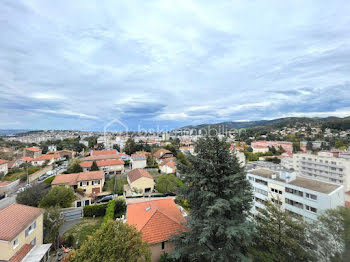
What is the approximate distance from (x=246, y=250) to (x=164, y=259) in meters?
4.95

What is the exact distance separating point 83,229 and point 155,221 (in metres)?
9.99

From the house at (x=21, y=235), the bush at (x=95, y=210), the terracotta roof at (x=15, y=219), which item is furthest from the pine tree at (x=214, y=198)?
the bush at (x=95, y=210)

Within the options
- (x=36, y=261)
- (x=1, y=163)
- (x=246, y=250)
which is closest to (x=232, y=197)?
(x=246, y=250)

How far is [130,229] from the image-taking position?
8.16m

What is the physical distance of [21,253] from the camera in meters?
10.6

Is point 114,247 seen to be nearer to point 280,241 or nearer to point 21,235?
point 21,235

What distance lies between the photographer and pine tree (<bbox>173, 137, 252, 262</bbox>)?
775 centimetres

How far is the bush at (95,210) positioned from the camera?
18812mm

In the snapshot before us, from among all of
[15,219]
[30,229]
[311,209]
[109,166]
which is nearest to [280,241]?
[311,209]

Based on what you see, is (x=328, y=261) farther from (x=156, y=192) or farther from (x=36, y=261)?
(x=156, y=192)

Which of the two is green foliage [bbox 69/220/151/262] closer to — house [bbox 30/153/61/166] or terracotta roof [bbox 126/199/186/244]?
terracotta roof [bbox 126/199/186/244]

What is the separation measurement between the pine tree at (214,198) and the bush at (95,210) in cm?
1371

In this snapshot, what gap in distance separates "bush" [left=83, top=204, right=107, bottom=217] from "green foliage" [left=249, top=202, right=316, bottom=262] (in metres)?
16.7

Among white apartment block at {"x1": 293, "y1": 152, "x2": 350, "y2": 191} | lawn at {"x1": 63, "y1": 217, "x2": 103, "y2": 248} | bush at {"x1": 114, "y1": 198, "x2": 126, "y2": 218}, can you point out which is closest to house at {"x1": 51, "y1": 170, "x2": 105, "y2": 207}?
lawn at {"x1": 63, "y1": 217, "x2": 103, "y2": 248}
